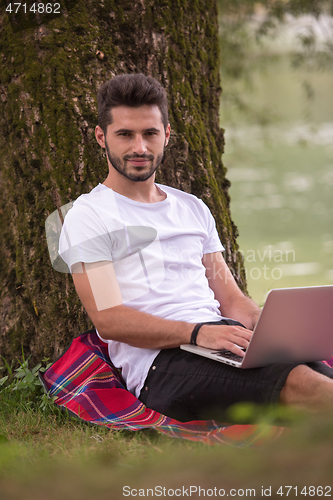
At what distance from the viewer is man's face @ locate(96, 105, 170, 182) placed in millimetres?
2467

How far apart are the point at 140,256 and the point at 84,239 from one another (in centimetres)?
29

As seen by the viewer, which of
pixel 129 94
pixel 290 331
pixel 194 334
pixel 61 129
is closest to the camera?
pixel 290 331

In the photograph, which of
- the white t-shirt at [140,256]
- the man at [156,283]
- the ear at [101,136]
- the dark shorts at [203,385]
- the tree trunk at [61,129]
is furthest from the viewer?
the tree trunk at [61,129]

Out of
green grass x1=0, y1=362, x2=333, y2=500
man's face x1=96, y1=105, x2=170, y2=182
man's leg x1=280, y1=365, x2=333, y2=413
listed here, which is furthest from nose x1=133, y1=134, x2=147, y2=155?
green grass x1=0, y1=362, x2=333, y2=500

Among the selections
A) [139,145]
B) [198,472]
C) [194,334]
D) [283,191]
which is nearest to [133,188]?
[139,145]

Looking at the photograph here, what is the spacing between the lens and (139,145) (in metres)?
2.46

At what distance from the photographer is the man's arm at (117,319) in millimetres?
2158

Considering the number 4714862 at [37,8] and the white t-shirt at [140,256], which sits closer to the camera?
the white t-shirt at [140,256]

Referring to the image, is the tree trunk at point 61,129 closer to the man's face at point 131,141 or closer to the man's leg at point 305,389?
the man's face at point 131,141

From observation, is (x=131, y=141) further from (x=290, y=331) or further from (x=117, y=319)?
(x=290, y=331)

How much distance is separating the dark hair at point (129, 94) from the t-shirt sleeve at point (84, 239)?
0.54 meters

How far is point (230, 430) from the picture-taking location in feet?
6.05

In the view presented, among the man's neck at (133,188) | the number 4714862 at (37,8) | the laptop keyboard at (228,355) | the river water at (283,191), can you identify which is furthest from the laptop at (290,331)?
the river water at (283,191)

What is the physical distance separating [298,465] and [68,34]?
9.51ft
